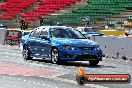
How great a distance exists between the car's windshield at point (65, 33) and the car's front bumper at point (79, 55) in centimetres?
117

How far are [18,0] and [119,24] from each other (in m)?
24.7

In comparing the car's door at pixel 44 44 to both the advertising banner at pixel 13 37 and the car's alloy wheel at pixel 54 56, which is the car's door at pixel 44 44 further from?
the advertising banner at pixel 13 37

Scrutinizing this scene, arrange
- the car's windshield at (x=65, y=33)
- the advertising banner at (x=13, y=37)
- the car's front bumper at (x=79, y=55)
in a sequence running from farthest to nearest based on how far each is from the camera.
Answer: the advertising banner at (x=13, y=37) < the car's windshield at (x=65, y=33) < the car's front bumper at (x=79, y=55)

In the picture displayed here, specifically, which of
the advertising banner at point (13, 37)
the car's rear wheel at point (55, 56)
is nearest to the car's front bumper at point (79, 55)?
the car's rear wheel at point (55, 56)

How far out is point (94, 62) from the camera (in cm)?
1934

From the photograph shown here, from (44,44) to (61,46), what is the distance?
1590 millimetres

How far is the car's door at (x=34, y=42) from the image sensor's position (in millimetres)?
21047

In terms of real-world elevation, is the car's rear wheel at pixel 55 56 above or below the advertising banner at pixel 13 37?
above

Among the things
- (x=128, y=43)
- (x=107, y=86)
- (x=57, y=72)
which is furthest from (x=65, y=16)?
(x=107, y=86)

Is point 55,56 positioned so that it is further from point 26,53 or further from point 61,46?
point 26,53

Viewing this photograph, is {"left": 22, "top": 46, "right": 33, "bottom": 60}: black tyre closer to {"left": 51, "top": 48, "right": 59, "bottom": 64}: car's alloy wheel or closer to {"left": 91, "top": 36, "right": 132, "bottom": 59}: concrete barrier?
{"left": 51, "top": 48, "right": 59, "bottom": 64}: car's alloy wheel

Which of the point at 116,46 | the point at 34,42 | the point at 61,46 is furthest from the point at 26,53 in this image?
the point at 116,46

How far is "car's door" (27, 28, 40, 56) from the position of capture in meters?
21.0

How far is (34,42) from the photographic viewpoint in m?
21.2
